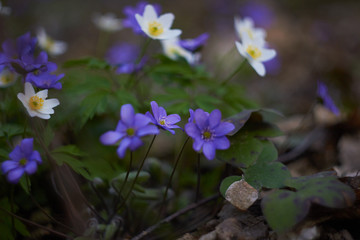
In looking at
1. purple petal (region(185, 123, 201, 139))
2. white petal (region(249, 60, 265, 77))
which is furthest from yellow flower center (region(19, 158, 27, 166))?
white petal (region(249, 60, 265, 77))

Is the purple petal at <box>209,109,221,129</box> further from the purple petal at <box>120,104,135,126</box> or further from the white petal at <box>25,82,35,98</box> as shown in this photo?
the white petal at <box>25,82,35,98</box>

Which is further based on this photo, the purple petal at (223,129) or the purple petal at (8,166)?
the purple petal at (223,129)

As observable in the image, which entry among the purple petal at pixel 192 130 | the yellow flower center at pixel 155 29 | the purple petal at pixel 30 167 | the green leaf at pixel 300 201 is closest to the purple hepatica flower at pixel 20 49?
the purple petal at pixel 30 167

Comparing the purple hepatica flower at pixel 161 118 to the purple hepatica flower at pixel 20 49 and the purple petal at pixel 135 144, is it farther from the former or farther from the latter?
the purple hepatica flower at pixel 20 49

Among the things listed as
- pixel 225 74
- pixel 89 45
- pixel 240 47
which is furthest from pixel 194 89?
pixel 89 45

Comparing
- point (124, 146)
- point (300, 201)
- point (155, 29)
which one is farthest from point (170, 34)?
point (300, 201)

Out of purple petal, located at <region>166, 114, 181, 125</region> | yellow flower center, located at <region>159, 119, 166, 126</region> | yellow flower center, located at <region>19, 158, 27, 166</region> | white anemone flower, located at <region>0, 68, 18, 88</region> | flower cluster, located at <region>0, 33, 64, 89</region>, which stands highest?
flower cluster, located at <region>0, 33, 64, 89</region>
